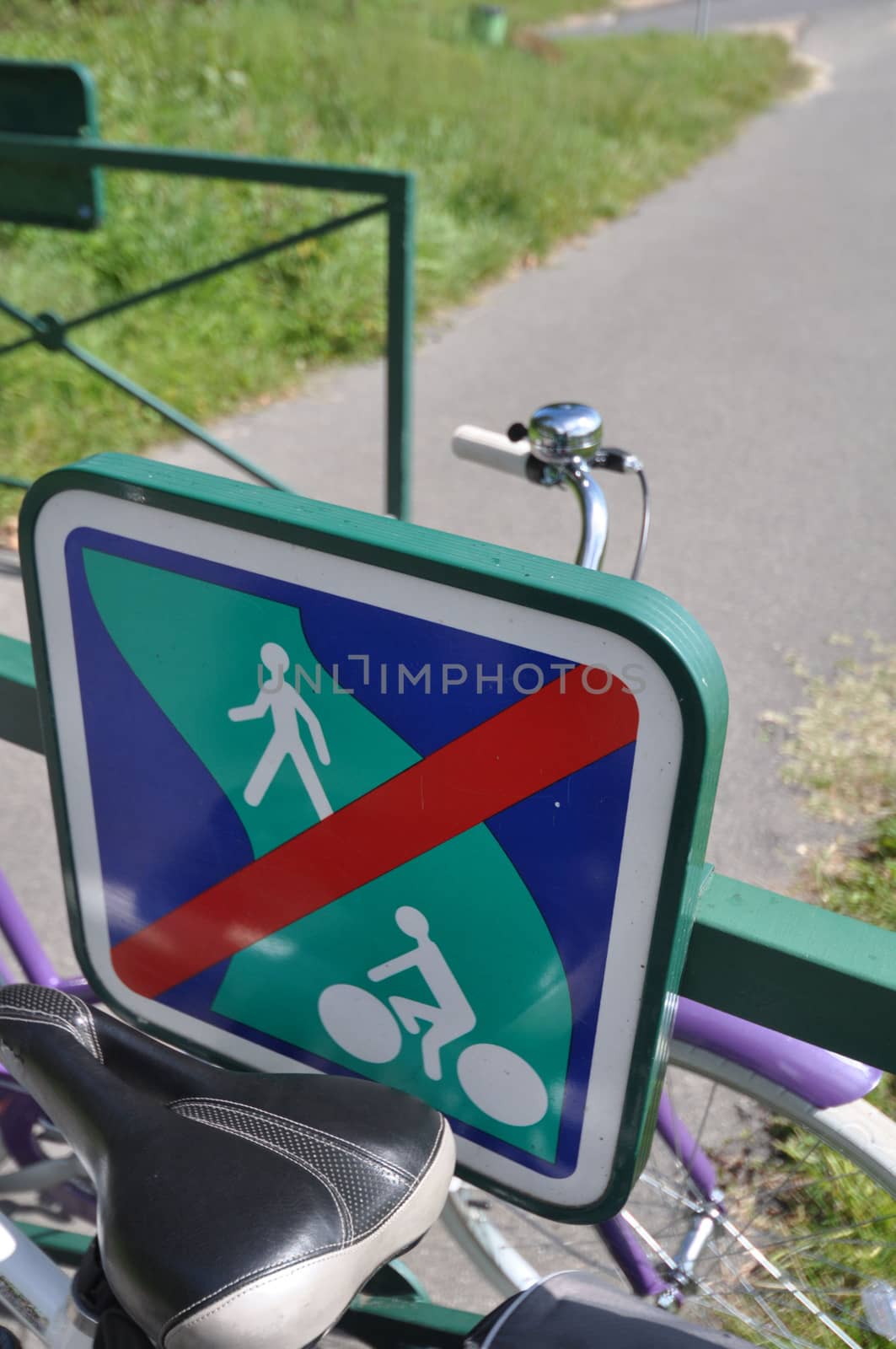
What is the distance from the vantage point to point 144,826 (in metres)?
1.24

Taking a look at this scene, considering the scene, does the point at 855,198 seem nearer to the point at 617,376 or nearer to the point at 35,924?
the point at 617,376

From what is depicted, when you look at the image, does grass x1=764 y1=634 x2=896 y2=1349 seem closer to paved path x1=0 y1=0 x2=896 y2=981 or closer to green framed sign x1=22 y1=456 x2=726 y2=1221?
paved path x1=0 y1=0 x2=896 y2=981

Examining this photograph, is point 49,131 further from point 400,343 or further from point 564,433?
point 564,433

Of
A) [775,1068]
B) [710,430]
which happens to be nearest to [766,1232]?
[775,1068]

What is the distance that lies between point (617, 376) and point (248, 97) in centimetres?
480

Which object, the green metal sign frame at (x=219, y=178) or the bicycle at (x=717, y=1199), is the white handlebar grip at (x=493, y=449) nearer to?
the bicycle at (x=717, y=1199)

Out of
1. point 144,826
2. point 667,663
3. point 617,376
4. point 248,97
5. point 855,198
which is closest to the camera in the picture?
point 667,663

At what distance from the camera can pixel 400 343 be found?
318 cm

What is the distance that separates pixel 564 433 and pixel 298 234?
2082 mm

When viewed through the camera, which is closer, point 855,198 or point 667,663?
point 667,663

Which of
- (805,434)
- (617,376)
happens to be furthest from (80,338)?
(805,434)

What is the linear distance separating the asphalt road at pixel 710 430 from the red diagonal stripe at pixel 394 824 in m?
1.63

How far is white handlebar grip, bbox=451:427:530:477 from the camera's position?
1745mm

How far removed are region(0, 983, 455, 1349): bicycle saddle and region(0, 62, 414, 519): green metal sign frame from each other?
2277 millimetres
